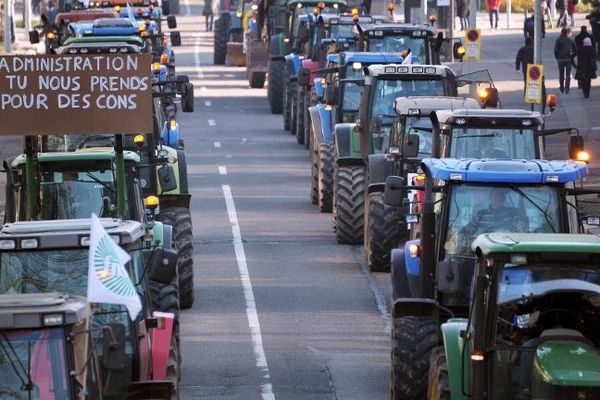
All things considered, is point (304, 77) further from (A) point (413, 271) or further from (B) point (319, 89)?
(A) point (413, 271)

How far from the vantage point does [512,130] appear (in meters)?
20.0

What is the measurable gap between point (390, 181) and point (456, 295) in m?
1.83

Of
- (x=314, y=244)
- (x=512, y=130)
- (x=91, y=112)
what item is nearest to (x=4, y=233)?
(x=91, y=112)

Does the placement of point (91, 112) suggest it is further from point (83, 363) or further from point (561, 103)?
point (561, 103)

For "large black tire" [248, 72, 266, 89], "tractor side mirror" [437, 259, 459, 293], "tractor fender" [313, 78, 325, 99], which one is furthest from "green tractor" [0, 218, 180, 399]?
"large black tire" [248, 72, 266, 89]

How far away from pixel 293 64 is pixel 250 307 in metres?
19.7

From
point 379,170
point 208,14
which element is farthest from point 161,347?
point 208,14

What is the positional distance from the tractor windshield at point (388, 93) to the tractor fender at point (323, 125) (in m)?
3.65

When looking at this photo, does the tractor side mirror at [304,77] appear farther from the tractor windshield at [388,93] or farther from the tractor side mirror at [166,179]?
the tractor side mirror at [166,179]

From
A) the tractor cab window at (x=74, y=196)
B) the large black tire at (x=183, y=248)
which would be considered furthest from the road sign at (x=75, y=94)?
the large black tire at (x=183, y=248)

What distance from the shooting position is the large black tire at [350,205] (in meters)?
25.6

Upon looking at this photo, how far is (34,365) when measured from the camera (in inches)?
434

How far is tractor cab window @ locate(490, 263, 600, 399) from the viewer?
38.8 feet

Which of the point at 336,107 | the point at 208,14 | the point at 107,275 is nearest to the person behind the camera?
the point at 107,275
